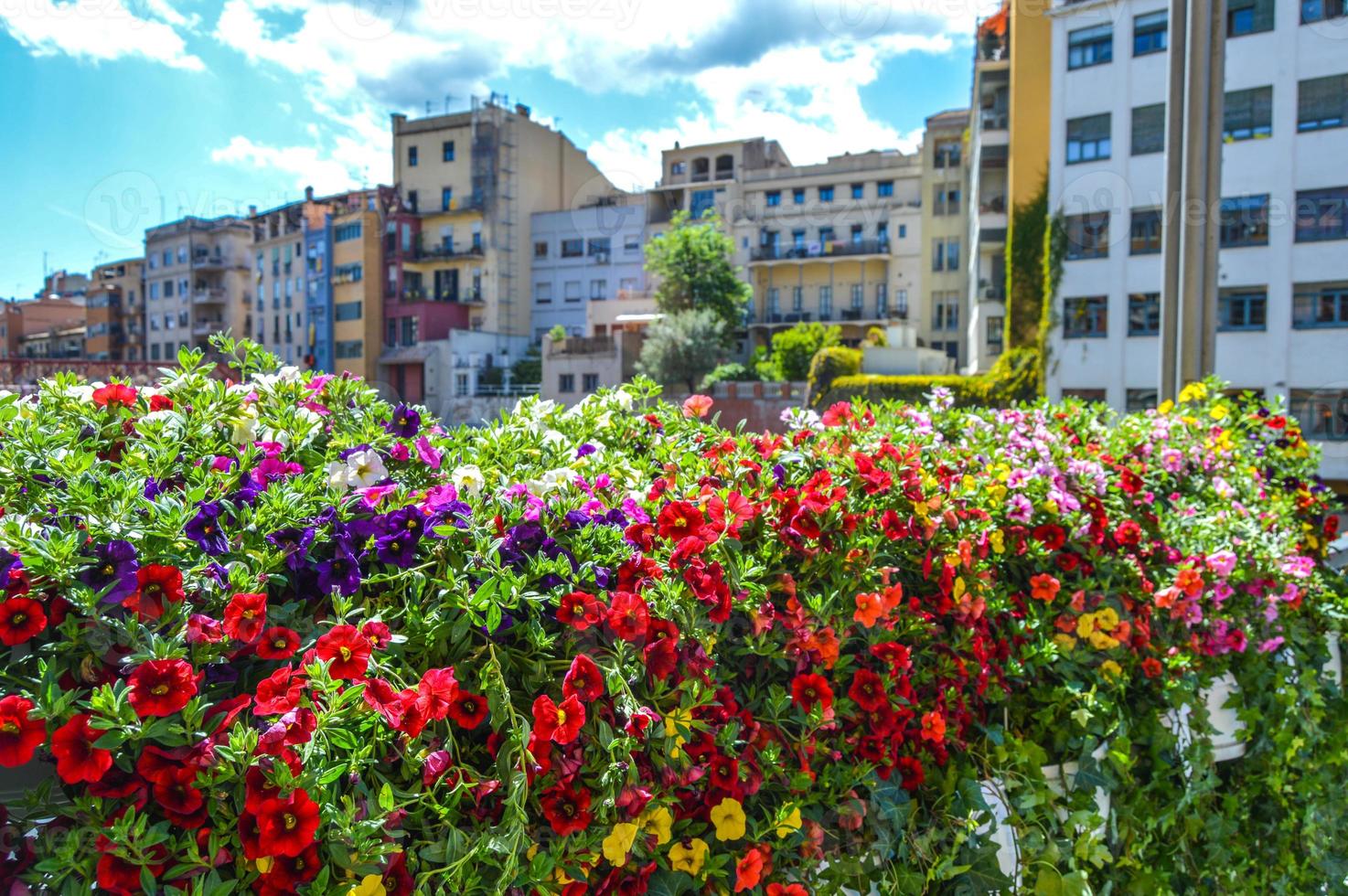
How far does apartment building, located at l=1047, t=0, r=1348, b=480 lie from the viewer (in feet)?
79.4

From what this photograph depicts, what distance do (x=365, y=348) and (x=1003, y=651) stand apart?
168ft

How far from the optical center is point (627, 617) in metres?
1.95

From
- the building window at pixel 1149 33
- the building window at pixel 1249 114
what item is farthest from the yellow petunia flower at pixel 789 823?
the building window at pixel 1149 33

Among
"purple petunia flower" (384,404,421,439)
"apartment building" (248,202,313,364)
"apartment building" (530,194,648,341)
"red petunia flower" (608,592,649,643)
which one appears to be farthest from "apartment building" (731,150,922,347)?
"red petunia flower" (608,592,649,643)

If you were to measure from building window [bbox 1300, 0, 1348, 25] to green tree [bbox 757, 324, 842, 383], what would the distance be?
16916mm

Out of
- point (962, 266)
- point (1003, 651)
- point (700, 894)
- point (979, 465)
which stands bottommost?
point (700, 894)

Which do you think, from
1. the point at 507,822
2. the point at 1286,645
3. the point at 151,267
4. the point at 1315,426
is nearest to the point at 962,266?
the point at 1315,426

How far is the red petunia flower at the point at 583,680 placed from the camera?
1828 mm

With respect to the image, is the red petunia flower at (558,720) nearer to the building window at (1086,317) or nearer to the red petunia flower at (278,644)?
the red petunia flower at (278,644)

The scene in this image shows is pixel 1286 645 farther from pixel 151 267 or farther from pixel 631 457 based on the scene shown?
pixel 151 267

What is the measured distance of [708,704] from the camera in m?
2.05

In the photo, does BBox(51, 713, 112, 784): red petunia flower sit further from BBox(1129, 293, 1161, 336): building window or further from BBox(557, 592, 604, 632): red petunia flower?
BBox(1129, 293, 1161, 336): building window

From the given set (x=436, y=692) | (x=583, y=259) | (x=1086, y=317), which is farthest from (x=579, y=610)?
(x=583, y=259)

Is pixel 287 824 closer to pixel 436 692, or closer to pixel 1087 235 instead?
pixel 436 692
